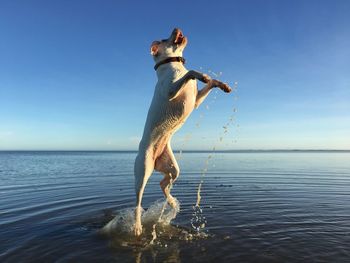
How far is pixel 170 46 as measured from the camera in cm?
713

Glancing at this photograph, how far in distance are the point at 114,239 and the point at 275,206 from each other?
596cm

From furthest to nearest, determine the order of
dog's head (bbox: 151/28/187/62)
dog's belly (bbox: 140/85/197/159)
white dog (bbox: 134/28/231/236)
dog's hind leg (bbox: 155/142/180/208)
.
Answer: dog's hind leg (bbox: 155/142/180/208), dog's head (bbox: 151/28/187/62), dog's belly (bbox: 140/85/197/159), white dog (bbox: 134/28/231/236)

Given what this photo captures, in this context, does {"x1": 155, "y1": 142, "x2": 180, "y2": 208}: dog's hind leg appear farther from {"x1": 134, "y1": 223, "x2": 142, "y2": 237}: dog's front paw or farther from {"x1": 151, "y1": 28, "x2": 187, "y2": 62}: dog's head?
{"x1": 151, "y1": 28, "x2": 187, "y2": 62}: dog's head

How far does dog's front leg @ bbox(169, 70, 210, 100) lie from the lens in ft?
20.6

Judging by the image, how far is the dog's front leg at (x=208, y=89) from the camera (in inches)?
264

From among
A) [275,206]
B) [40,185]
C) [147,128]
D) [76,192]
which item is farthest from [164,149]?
[40,185]

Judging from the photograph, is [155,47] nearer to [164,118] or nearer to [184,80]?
[184,80]

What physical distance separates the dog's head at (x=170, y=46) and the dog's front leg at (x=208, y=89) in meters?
0.89

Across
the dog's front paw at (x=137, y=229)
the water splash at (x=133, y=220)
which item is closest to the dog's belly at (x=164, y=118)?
the dog's front paw at (x=137, y=229)

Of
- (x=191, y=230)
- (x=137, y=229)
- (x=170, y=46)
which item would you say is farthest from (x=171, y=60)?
(x=191, y=230)

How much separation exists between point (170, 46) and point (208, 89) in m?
1.16

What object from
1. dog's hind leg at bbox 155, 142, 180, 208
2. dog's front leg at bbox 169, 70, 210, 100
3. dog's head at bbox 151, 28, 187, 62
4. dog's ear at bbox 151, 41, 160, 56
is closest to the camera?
dog's front leg at bbox 169, 70, 210, 100

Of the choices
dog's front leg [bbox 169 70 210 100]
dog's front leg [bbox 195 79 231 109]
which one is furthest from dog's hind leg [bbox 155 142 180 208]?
dog's front leg [bbox 169 70 210 100]

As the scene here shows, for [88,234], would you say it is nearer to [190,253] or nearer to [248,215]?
[190,253]
